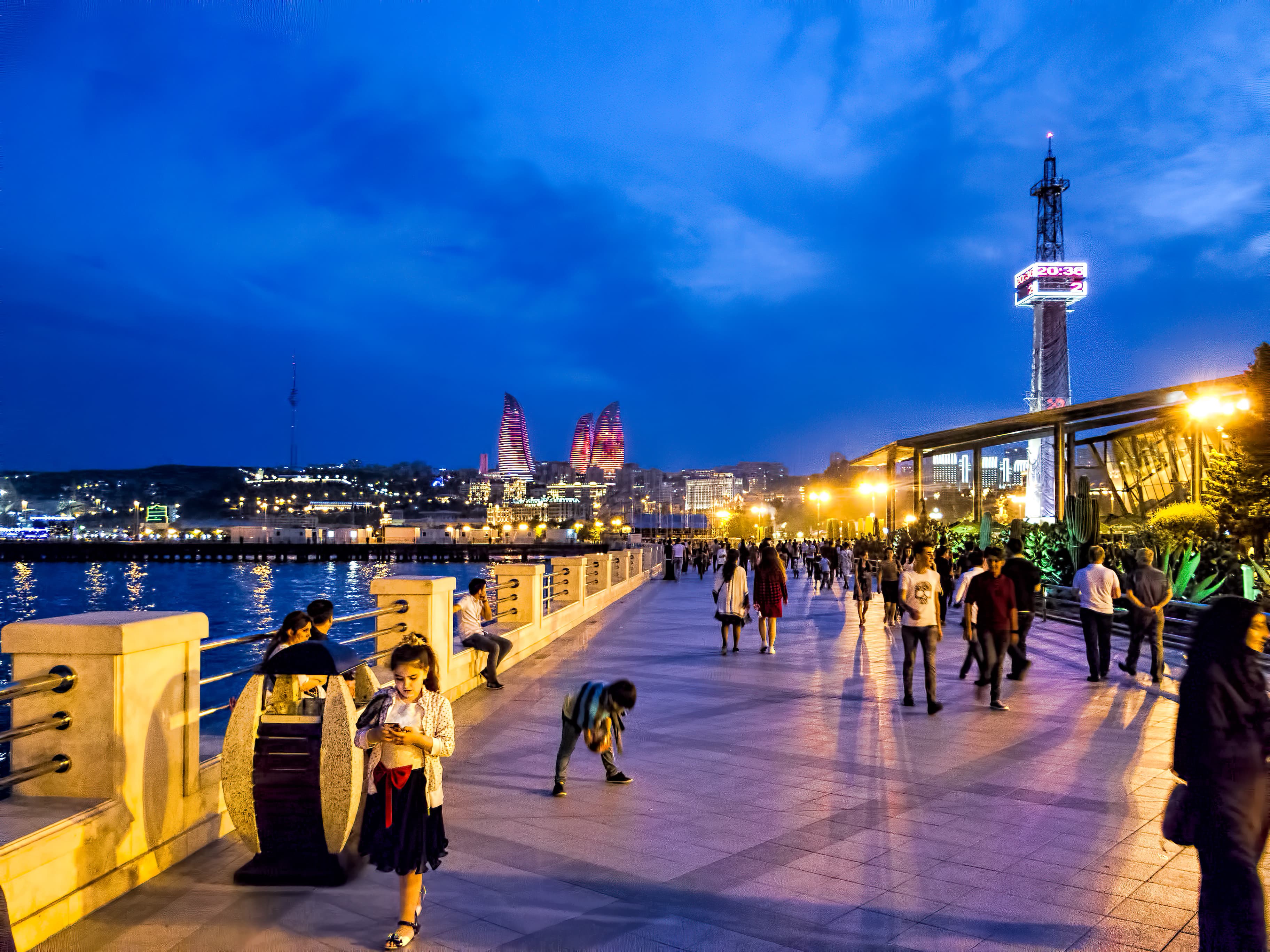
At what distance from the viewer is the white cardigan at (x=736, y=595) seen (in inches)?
557

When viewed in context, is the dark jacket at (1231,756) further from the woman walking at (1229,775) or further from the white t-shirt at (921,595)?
the white t-shirt at (921,595)

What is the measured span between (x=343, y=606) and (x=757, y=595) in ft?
195

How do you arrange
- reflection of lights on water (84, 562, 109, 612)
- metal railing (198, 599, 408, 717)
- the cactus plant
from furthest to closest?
reflection of lights on water (84, 562, 109, 612)
the cactus plant
metal railing (198, 599, 408, 717)

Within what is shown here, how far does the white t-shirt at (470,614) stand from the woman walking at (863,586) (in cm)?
918

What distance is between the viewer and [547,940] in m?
4.15

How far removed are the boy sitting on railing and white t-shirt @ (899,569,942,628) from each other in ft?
13.2

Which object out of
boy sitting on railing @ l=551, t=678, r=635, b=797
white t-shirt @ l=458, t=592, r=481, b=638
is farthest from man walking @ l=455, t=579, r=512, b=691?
boy sitting on railing @ l=551, t=678, r=635, b=797

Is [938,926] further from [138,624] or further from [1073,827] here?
[138,624]

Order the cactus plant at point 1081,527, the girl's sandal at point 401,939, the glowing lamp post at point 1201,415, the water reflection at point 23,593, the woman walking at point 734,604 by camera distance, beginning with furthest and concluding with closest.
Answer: the water reflection at point 23,593, the cactus plant at point 1081,527, the glowing lamp post at point 1201,415, the woman walking at point 734,604, the girl's sandal at point 401,939

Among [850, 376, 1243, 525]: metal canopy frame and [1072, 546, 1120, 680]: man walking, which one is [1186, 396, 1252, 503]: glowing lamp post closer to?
[850, 376, 1243, 525]: metal canopy frame

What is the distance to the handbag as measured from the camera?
361 cm

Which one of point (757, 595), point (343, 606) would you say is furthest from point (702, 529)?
point (757, 595)

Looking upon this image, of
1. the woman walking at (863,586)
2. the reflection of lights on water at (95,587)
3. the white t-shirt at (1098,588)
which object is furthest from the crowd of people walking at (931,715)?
the reflection of lights on water at (95,587)

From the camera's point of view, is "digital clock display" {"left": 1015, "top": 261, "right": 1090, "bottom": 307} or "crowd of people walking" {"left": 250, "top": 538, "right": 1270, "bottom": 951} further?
"digital clock display" {"left": 1015, "top": 261, "right": 1090, "bottom": 307}
